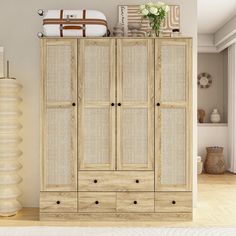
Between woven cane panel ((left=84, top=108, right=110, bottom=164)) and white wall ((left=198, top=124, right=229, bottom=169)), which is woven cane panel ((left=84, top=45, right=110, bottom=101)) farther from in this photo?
white wall ((left=198, top=124, right=229, bottom=169))

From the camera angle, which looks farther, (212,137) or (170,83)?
(212,137)

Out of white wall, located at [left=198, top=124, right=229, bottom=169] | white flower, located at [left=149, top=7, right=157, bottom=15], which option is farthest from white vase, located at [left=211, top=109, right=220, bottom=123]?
white flower, located at [left=149, top=7, right=157, bottom=15]

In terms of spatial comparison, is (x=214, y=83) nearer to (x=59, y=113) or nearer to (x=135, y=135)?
(x=135, y=135)

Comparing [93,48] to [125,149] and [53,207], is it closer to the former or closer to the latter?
[125,149]

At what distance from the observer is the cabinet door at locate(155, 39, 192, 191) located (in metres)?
4.07

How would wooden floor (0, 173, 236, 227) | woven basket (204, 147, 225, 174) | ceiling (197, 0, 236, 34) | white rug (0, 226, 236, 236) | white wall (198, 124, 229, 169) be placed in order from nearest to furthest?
1. white rug (0, 226, 236, 236)
2. wooden floor (0, 173, 236, 227)
3. ceiling (197, 0, 236, 34)
4. woven basket (204, 147, 225, 174)
5. white wall (198, 124, 229, 169)

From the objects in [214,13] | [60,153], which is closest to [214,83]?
[214,13]

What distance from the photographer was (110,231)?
3.70 meters

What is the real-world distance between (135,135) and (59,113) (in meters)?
0.86

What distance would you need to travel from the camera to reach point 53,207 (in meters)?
4.09

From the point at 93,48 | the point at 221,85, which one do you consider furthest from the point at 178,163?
the point at 221,85

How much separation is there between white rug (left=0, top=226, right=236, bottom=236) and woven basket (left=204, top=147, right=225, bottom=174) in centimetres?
390

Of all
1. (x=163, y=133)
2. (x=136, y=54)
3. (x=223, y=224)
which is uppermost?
(x=136, y=54)

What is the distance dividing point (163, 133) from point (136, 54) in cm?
90
